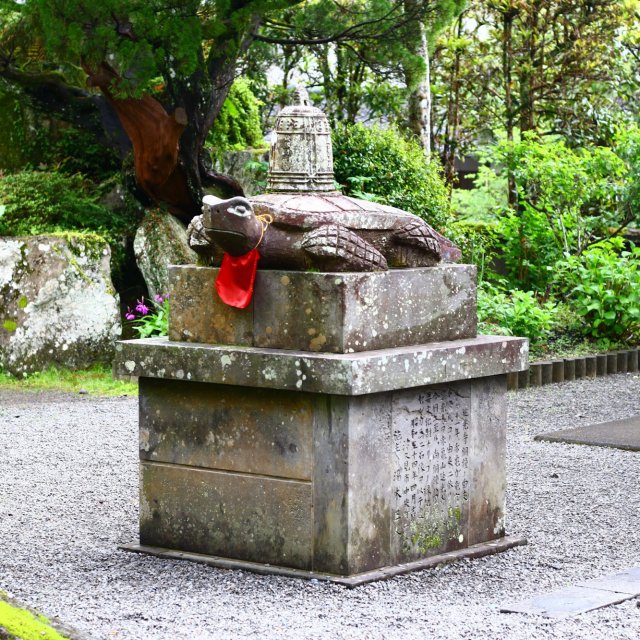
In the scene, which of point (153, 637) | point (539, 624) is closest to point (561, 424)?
point (539, 624)

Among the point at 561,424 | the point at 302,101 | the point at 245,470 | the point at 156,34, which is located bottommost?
the point at 561,424

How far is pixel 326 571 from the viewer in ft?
14.6

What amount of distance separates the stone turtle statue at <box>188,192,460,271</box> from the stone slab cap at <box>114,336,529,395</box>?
0.35 metres

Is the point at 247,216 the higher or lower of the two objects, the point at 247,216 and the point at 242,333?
the higher

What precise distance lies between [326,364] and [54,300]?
19.3 ft

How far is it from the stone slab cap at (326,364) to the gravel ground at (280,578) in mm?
723

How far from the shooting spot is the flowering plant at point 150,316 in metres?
9.94

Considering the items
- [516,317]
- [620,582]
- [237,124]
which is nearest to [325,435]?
[620,582]

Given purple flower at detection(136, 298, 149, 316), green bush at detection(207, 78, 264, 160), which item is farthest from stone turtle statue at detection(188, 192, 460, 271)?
green bush at detection(207, 78, 264, 160)

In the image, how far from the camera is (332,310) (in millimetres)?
4391

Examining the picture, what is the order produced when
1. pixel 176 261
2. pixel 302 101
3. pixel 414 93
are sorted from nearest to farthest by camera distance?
pixel 302 101 → pixel 176 261 → pixel 414 93

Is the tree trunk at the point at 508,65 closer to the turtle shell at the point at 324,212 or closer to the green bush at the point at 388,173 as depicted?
the green bush at the point at 388,173

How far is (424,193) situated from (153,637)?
25.8ft

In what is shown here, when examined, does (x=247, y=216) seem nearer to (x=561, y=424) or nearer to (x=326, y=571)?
(x=326, y=571)
